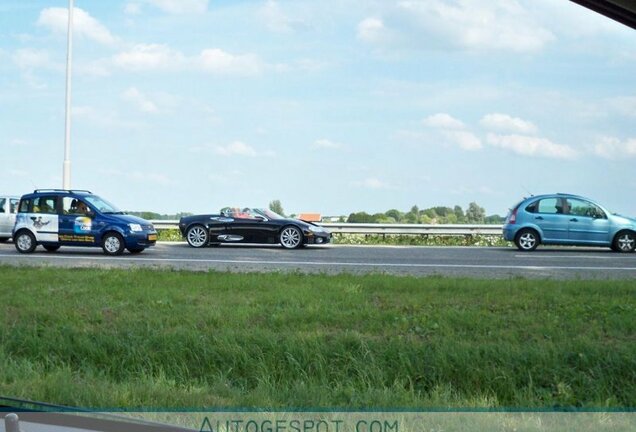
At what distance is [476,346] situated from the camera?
6.80 meters

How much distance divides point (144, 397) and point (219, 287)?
5381 mm

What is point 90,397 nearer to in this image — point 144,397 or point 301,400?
point 144,397

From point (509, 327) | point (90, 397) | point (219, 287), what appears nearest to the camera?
point (90, 397)

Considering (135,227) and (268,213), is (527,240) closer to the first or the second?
(268,213)

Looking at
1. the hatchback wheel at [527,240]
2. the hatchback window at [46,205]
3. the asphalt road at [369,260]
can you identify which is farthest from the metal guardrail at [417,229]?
the hatchback window at [46,205]

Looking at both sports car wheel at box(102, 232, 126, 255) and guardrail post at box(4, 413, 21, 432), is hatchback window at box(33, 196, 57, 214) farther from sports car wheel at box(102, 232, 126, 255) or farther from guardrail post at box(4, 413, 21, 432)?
guardrail post at box(4, 413, 21, 432)

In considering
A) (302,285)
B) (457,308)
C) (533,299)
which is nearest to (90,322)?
(302,285)

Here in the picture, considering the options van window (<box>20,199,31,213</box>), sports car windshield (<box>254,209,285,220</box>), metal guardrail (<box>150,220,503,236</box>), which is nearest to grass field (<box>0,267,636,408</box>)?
van window (<box>20,199,31,213</box>)

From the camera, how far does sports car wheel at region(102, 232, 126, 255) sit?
844 inches

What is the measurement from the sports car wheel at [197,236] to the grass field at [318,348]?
14017 millimetres

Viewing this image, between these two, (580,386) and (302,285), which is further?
(302,285)

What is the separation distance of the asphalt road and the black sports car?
36 cm

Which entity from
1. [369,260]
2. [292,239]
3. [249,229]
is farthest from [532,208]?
[249,229]

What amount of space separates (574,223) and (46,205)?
15.1 m
